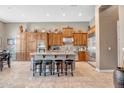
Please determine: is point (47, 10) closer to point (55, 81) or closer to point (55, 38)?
point (55, 38)

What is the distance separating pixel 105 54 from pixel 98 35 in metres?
0.93

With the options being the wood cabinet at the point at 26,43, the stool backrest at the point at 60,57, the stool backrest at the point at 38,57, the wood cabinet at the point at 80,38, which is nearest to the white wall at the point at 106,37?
the stool backrest at the point at 60,57

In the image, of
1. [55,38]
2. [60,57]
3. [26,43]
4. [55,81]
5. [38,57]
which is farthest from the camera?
[55,38]

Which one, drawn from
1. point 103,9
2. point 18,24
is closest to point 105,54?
point 103,9

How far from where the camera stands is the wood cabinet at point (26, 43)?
52.3 ft

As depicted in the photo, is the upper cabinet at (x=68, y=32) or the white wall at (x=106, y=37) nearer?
the white wall at (x=106, y=37)

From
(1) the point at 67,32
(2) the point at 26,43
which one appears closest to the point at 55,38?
(1) the point at 67,32

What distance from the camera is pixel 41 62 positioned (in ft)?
28.0

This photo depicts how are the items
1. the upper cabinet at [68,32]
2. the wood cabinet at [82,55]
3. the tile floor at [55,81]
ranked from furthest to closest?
the upper cabinet at [68,32] < the wood cabinet at [82,55] < the tile floor at [55,81]

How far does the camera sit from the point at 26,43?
52.6 ft

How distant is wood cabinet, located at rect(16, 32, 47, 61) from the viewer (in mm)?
15953

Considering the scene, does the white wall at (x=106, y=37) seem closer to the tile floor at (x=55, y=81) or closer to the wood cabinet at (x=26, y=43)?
the tile floor at (x=55, y=81)

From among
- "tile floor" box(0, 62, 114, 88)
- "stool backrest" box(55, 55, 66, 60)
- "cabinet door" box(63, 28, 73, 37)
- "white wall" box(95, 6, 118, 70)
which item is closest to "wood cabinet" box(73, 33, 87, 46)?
"cabinet door" box(63, 28, 73, 37)

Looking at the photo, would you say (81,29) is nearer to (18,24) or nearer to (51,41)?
(51,41)
